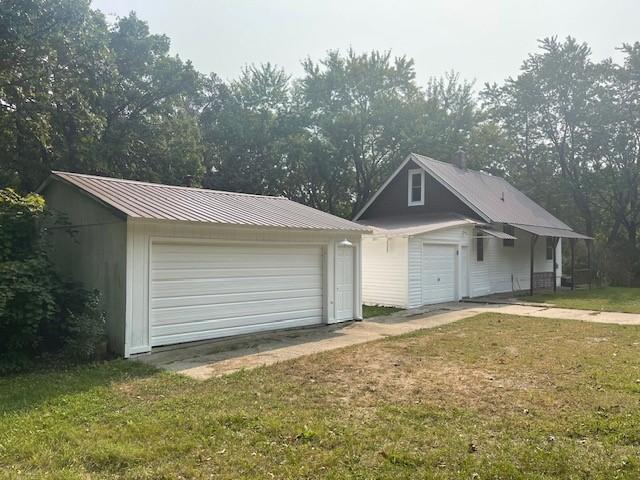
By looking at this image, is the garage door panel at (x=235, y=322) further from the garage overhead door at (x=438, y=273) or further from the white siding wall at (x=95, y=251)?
the garage overhead door at (x=438, y=273)

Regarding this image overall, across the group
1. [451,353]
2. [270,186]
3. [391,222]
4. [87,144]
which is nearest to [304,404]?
[451,353]

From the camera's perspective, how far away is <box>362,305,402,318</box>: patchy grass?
46.6 feet

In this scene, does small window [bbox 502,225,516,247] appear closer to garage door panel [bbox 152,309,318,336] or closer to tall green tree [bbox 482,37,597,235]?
garage door panel [bbox 152,309,318,336]

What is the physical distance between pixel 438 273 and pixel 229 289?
8.89 m

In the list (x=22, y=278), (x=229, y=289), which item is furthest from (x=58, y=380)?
(x=229, y=289)

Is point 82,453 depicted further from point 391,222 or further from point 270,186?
point 270,186

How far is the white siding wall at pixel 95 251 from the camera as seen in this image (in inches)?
332

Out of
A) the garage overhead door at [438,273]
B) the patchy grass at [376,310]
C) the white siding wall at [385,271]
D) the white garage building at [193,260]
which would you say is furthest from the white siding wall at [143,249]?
the garage overhead door at [438,273]

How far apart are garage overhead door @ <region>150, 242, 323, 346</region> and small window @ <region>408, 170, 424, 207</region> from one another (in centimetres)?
1089

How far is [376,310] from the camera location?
15195mm

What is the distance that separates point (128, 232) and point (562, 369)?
23.5ft

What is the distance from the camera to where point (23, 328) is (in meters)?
7.46

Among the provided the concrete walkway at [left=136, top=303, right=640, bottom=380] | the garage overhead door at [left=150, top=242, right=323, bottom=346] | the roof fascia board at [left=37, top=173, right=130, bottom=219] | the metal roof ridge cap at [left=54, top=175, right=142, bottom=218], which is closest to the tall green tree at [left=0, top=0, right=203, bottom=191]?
the roof fascia board at [left=37, top=173, right=130, bottom=219]

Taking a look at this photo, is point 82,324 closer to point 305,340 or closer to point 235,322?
point 235,322
